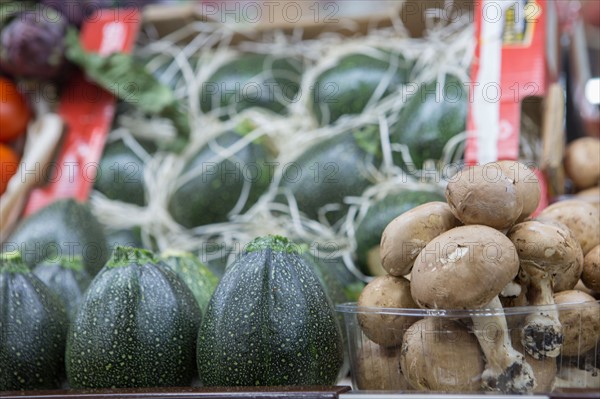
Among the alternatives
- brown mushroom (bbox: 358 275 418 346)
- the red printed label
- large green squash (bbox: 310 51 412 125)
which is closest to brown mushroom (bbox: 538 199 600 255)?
brown mushroom (bbox: 358 275 418 346)

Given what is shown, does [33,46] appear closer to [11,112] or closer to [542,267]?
[11,112]

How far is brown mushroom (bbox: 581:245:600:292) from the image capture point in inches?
36.3

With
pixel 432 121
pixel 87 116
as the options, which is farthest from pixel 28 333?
pixel 87 116

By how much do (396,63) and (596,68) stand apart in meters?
0.78

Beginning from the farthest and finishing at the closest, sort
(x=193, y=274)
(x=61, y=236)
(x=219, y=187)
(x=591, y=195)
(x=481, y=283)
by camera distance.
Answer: (x=219, y=187) → (x=61, y=236) → (x=591, y=195) → (x=193, y=274) → (x=481, y=283)

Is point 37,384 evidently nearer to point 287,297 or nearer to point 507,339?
point 287,297

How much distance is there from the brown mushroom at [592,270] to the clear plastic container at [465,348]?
7 cm

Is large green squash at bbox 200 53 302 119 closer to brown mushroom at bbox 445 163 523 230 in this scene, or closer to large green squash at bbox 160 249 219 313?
large green squash at bbox 160 249 219 313

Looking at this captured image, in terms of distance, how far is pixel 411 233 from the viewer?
87 centimetres

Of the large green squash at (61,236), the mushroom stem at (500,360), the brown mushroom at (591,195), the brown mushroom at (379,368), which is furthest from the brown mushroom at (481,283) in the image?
the large green squash at (61,236)

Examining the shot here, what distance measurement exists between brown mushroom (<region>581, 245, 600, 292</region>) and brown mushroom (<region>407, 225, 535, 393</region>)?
0.18m

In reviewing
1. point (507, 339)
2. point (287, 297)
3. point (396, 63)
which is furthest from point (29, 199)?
point (507, 339)

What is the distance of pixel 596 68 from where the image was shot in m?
2.14

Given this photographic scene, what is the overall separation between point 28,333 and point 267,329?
0.37 metres
